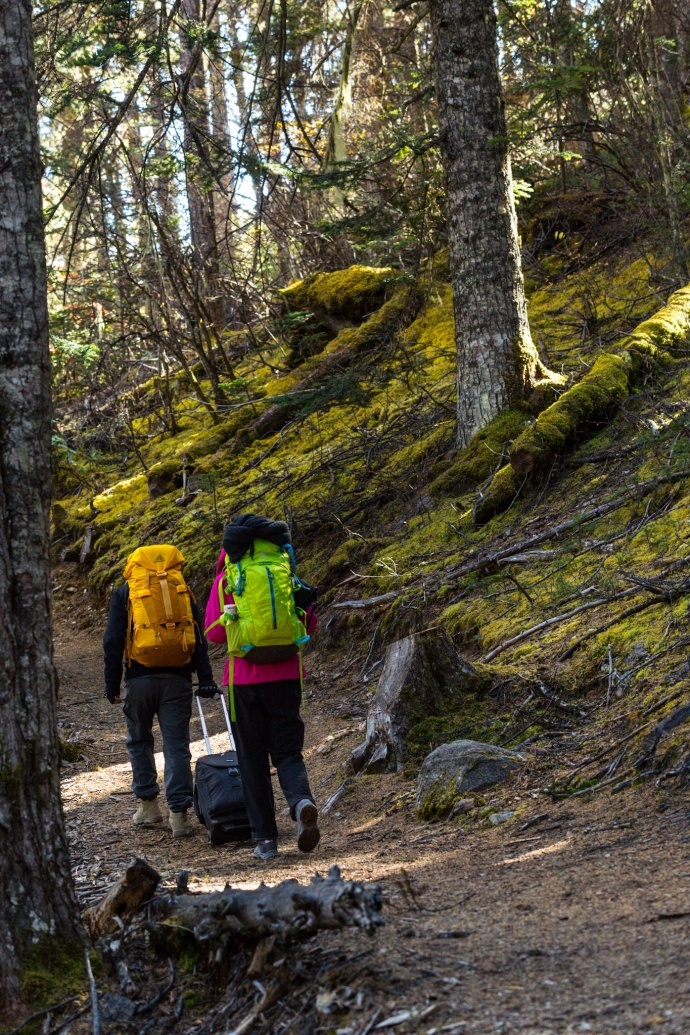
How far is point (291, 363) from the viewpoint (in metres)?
16.9

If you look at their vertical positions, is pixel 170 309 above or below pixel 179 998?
above

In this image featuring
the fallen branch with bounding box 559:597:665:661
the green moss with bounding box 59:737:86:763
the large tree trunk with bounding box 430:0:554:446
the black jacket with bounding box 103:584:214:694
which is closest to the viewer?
the fallen branch with bounding box 559:597:665:661

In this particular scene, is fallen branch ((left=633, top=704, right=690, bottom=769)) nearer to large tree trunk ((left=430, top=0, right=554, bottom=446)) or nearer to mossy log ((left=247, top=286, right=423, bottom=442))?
large tree trunk ((left=430, top=0, right=554, bottom=446))

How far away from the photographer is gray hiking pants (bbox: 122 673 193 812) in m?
6.64

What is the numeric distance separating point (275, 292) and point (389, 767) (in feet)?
40.7

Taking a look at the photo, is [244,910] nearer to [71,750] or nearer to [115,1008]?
[115,1008]

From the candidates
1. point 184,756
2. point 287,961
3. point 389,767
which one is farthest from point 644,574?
point 287,961

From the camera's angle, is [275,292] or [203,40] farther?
[275,292]

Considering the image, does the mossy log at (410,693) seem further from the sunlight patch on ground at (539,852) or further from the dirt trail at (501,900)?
the sunlight patch on ground at (539,852)

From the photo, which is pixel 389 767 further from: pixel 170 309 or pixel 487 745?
pixel 170 309

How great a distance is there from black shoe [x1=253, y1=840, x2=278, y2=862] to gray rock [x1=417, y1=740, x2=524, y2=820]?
908 millimetres

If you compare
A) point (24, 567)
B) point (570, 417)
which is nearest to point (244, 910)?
point (24, 567)

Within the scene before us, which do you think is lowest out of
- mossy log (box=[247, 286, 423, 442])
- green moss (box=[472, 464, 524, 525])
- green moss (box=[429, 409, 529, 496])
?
green moss (box=[472, 464, 524, 525])

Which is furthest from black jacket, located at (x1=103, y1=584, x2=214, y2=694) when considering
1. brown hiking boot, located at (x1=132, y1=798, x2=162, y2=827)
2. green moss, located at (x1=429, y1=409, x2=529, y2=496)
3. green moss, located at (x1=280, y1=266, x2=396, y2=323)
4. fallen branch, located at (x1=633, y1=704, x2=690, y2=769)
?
green moss, located at (x1=280, y1=266, x2=396, y2=323)
